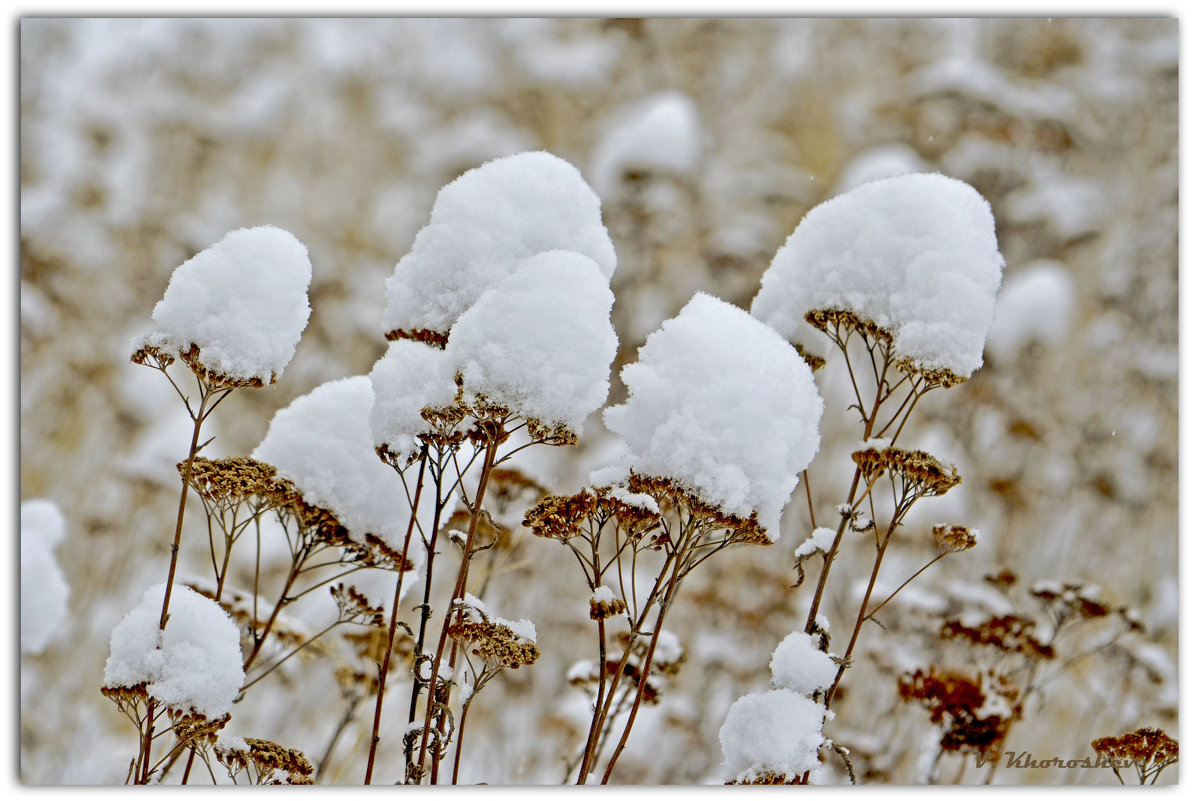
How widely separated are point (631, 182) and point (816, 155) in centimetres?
115

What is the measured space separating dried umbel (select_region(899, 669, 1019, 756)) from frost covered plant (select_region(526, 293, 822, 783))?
820 millimetres

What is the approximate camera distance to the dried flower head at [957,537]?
1163mm

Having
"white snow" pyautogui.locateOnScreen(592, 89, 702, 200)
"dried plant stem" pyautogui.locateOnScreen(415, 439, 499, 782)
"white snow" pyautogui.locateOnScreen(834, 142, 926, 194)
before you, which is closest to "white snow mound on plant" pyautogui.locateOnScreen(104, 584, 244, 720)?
"dried plant stem" pyautogui.locateOnScreen(415, 439, 499, 782)

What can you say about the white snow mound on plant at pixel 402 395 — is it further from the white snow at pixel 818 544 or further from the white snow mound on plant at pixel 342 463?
the white snow at pixel 818 544

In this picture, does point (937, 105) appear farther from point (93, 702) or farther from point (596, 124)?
point (93, 702)

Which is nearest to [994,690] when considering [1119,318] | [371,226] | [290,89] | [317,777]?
[317,777]

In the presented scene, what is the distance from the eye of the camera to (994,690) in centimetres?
167

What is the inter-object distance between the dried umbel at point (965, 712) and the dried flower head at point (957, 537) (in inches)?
19.8

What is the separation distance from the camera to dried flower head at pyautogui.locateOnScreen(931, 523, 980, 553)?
116 centimetres

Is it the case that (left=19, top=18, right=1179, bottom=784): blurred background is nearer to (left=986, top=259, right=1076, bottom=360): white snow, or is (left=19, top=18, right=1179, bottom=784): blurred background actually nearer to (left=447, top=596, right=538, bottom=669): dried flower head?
(left=986, top=259, right=1076, bottom=360): white snow

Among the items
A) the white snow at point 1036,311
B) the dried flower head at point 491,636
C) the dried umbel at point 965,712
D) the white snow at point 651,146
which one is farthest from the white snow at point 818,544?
the white snow at point 1036,311

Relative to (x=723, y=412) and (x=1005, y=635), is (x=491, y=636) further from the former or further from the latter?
(x=1005, y=635)

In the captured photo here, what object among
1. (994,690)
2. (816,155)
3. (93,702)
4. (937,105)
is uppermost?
(816,155)

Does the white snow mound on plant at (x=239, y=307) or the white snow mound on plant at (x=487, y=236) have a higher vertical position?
the white snow mound on plant at (x=487, y=236)
